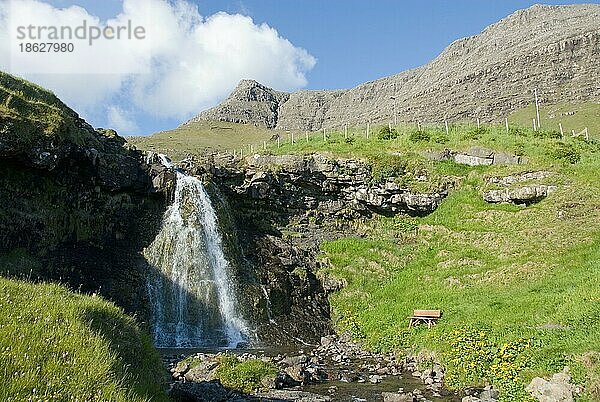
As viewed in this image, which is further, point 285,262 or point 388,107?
point 388,107

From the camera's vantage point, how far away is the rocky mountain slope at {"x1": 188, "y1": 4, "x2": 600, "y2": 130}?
261ft

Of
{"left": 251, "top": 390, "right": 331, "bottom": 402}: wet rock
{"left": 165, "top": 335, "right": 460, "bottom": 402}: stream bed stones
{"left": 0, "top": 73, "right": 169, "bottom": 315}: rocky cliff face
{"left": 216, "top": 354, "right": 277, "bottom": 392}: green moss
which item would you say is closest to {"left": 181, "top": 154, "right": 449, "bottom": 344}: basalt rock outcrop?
{"left": 0, "top": 73, "right": 169, "bottom": 315}: rocky cliff face

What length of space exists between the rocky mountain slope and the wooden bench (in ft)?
198

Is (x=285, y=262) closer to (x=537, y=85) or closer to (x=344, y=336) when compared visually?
(x=344, y=336)

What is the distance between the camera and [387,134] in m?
42.4

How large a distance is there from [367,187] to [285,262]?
9085 mm

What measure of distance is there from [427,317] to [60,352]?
18859 mm

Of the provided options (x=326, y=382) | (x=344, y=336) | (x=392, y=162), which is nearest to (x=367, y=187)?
(x=392, y=162)

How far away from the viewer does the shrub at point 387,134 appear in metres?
42.0

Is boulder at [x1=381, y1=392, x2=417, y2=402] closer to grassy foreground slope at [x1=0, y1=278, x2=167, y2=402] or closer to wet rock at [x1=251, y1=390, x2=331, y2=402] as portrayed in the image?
wet rock at [x1=251, y1=390, x2=331, y2=402]

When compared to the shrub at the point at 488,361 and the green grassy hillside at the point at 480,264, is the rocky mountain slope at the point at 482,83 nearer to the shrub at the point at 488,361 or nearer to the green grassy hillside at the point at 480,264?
the green grassy hillside at the point at 480,264

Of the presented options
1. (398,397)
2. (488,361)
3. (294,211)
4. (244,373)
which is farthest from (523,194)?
(244,373)

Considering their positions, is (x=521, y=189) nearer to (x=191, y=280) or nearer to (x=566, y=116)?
(x=191, y=280)

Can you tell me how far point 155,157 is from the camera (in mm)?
31469
